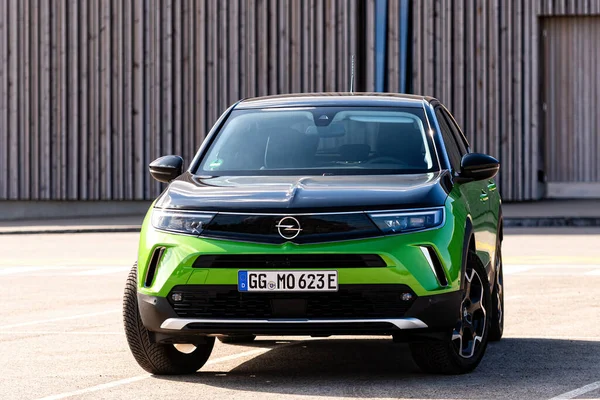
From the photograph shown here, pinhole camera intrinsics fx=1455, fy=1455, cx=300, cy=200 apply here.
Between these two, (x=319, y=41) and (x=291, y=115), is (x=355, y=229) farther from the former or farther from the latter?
(x=319, y=41)

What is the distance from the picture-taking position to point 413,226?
7953 mm

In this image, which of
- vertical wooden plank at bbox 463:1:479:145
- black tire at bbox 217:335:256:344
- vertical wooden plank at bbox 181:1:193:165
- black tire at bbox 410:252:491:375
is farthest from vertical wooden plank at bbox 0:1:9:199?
black tire at bbox 410:252:491:375

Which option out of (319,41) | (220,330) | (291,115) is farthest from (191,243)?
(319,41)

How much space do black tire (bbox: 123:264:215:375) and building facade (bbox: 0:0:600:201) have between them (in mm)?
20758

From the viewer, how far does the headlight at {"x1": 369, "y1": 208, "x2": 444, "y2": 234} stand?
789 centimetres

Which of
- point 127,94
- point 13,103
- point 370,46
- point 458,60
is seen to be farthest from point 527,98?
point 13,103

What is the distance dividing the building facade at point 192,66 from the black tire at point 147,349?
20758 millimetres

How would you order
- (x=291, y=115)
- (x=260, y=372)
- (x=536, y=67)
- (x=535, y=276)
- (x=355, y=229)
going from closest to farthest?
(x=355, y=229)
(x=260, y=372)
(x=291, y=115)
(x=535, y=276)
(x=536, y=67)

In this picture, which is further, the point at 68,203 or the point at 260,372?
the point at 68,203

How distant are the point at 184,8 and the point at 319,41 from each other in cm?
281

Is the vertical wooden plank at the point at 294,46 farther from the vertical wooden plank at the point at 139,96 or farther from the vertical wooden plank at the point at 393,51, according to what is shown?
the vertical wooden plank at the point at 139,96

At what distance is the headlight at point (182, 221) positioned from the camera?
8047mm

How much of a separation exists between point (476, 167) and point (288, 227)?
5.32ft

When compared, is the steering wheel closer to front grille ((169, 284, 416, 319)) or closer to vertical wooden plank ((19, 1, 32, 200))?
front grille ((169, 284, 416, 319))
